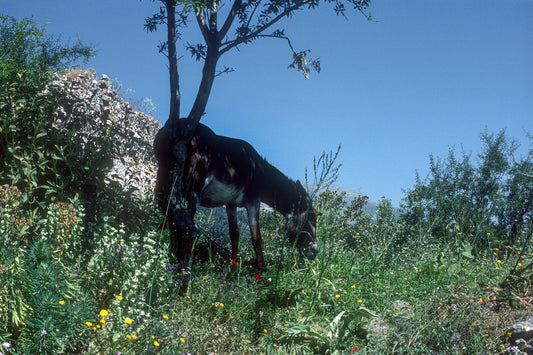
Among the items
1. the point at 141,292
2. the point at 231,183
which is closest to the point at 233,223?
the point at 231,183

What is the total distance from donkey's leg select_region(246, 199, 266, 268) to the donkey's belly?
0.22 m

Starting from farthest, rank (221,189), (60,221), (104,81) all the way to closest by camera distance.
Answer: (104,81), (221,189), (60,221)

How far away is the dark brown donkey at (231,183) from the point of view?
542 cm

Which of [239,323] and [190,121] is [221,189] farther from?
[239,323]

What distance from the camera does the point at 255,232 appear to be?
19.2ft

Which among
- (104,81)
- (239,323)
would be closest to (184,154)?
(239,323)

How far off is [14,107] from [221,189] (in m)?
2.86

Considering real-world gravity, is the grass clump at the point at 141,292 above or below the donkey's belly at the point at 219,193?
below

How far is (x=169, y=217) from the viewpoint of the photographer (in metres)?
5.03

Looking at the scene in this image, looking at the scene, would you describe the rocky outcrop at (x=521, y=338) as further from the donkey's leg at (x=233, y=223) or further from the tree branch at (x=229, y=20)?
the tree branch at (x=229, y=20)

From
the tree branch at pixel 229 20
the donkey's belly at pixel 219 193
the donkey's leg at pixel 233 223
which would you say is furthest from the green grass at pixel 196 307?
the tree branch at pixel 229 20

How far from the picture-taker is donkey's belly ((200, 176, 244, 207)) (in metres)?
5.75

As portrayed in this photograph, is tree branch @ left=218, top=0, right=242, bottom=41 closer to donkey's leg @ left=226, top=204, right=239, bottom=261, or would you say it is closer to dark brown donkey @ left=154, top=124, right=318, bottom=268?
dark brown donkey @ left=154, top=124, right=318, bottom=268

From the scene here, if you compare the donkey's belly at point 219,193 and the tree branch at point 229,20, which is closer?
the tree branch at point 229,20
